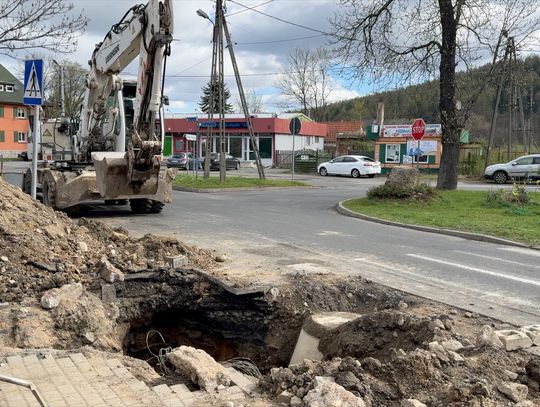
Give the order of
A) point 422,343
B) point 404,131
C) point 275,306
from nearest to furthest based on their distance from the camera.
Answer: point 422,343
point 275,306
point 404,131

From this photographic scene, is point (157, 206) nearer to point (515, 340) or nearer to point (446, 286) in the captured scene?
point (446, 286)

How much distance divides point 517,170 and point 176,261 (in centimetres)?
3002

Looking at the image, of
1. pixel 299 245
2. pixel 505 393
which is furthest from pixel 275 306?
pixel 299 245

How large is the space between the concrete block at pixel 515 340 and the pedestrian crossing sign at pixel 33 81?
31.0 feet

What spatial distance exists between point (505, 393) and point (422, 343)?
1313mm

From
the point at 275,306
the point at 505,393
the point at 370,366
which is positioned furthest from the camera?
the point at 275,306

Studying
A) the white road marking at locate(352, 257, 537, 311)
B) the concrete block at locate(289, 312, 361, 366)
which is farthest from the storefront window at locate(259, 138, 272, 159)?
the concrete block at locate(289, 312, 361, 366)

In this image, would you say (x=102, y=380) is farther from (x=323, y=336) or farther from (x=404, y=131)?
(x=404, y=131)

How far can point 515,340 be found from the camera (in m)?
4.66

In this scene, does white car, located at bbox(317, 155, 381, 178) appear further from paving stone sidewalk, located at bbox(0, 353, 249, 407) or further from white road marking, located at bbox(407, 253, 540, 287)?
paving stone sidewalk, located at bbox(0, 353, 249, 407)

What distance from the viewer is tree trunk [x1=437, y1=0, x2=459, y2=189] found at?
21.1 metres

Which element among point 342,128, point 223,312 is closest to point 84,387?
point 223,312

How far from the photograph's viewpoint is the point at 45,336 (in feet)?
17.3

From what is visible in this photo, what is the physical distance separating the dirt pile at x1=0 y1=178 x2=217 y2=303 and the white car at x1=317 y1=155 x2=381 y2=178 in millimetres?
31938
